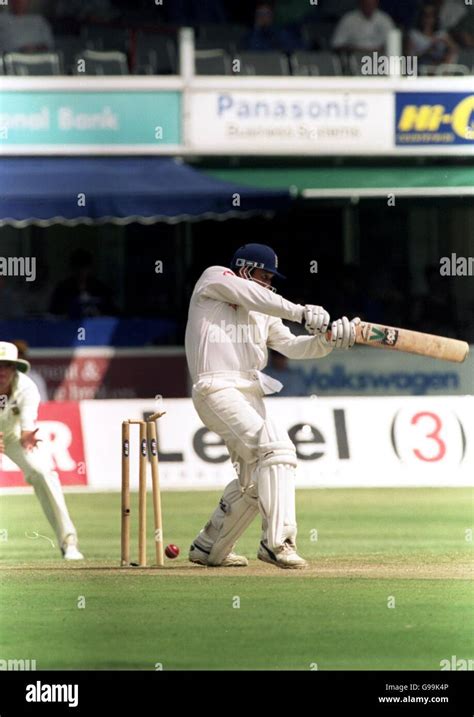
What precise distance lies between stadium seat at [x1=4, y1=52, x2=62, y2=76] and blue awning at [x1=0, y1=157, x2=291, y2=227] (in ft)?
3.16

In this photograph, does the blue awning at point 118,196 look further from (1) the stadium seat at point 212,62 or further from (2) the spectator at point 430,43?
(2) the spectator at point 430,43

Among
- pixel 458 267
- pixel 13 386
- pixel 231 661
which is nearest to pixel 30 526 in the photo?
pixel 13 386

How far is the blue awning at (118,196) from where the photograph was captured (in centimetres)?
1452

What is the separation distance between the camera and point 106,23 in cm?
1597

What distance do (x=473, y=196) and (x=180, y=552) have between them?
26.7 feet

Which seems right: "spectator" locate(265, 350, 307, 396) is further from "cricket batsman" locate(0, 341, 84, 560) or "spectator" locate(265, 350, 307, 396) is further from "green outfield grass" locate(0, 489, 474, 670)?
"cricket batsman" locate(0, 341, 84, 560)

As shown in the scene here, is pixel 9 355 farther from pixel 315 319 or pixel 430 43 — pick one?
pixel 430 43

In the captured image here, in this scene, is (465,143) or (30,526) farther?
(465,143)

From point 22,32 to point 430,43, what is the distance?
160 inches

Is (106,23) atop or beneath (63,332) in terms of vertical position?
atop

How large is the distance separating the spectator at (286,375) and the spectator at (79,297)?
1757 millimetres

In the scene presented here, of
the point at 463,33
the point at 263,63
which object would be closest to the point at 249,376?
the point at 263,63

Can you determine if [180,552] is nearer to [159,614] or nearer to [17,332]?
[159,614]
